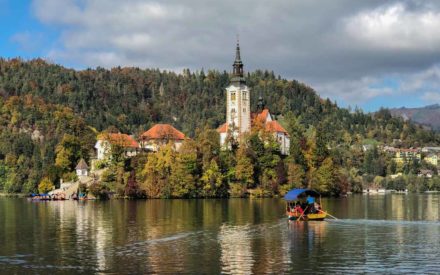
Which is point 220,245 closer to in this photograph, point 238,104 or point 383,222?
point 383,222

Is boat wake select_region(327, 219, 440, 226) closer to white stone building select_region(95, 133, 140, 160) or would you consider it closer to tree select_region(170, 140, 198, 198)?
tree select_region(170, 140, 198, 198)

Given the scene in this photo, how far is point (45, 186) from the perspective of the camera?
528 feet

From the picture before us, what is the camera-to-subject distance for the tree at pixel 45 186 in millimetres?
160500

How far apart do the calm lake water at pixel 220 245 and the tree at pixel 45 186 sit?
80.3 meters

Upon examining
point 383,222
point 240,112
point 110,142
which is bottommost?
point 383,222

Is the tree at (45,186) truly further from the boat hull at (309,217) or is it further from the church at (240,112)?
the boat hull at (309,217)

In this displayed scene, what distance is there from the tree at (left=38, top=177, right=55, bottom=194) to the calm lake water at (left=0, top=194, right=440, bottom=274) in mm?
80259

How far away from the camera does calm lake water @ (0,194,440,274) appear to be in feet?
143

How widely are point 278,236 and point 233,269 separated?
18.6 m

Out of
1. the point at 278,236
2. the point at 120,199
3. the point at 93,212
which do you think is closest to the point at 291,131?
the point at 120,199

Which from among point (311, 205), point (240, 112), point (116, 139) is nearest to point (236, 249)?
point (311, 205)

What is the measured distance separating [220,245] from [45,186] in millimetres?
115916

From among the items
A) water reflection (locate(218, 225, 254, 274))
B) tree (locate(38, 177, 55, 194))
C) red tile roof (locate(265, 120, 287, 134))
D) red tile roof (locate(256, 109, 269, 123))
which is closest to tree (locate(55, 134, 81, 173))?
tree (locate(38, 177, 55, 194))

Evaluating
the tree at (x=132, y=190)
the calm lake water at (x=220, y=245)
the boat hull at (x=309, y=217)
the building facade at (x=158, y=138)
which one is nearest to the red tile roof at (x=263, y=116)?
the building facade at (x=158, y=138)
